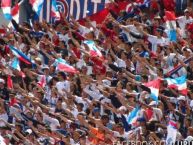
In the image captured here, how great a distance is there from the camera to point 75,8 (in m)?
20.9

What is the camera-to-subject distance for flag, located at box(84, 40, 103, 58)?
1804cm

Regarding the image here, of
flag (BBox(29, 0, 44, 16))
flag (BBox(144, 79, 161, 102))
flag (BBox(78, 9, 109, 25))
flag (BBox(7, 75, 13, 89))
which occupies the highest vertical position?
flag (BBox(29, 0, 44, 16))

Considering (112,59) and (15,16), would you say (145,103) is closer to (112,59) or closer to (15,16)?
(112,59)

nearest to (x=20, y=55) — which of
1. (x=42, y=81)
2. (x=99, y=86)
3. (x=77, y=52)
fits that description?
(x=42, y=81)

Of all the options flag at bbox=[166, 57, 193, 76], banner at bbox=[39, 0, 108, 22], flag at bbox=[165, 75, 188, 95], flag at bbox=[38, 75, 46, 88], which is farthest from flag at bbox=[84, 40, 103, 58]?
flag at bbox=[165, 75, 188, 95]

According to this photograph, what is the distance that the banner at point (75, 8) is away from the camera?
20562mm

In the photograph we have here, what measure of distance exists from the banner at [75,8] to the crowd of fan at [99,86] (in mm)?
860

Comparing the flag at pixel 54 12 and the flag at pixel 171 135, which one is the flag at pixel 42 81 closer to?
the flag at pixel 54 12

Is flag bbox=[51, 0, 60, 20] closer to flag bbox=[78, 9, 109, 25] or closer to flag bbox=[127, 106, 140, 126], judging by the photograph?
flag bbox=[78, 9, 109, 25]

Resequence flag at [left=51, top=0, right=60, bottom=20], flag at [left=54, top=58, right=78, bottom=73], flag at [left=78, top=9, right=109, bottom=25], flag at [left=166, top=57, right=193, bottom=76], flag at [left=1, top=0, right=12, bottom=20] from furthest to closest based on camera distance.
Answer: flag at [left=51, top=0, right=60, bottom=20]
flag at [left=78, top=9, right=109, bottom=25]
flag at [left=1, top=0, right=12, bottom=20]
flag at [left=54, top=58, right=78, bottom=73]
flag at [left=166, top=57, right=193, bottom=76]

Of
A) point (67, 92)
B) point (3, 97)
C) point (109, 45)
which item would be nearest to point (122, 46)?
point (109, 45)

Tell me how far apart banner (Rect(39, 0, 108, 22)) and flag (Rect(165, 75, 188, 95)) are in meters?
4.79

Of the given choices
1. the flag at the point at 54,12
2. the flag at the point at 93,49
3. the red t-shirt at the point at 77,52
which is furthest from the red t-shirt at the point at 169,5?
the flag at the point at 54,12

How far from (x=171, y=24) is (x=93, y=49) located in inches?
65.3
